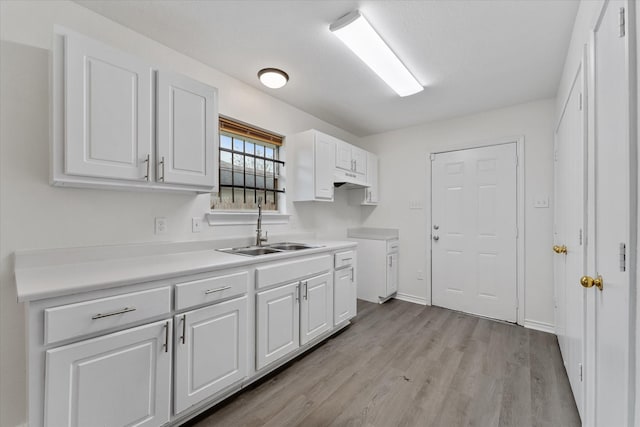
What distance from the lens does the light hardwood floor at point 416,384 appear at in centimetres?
161

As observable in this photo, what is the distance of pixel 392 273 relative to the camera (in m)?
3.70

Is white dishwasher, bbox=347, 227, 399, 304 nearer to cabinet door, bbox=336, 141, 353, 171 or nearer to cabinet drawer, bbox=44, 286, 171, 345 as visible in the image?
cabinet door, bbox=336, 141, 353, 171

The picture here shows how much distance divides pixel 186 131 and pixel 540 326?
3.82 metres

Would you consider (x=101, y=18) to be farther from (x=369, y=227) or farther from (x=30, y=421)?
(x=369, y=227)

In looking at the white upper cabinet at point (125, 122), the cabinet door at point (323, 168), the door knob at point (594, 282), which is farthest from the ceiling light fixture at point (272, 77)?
the door knob at point (594, 282)

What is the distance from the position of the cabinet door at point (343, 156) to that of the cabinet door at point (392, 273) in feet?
4.35

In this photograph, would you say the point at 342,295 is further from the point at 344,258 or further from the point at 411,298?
the point at 411,298

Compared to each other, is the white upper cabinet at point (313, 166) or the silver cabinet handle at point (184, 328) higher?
the white upper cabinet at point (313, 166)

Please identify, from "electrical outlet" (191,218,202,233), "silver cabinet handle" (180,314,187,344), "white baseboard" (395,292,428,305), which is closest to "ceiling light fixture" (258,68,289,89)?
"electrical outlet" (191,218,202,233)

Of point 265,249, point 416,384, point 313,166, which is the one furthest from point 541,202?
point 265,249

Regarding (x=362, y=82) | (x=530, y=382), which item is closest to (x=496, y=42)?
(x=362, y=82)

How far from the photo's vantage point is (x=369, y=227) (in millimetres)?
4141

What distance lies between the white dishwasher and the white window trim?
1.31 m

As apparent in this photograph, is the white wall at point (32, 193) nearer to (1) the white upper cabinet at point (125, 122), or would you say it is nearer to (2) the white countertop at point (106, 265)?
(2) the white countertop at point (106, 265)
